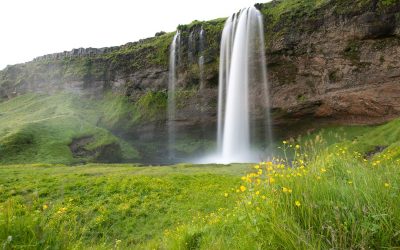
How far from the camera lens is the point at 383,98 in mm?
40312

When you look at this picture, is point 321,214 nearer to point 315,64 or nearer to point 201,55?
point 315,64

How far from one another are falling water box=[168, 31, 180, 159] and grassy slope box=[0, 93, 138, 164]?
292 inches

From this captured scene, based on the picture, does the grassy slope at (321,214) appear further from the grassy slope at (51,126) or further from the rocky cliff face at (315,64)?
the grassy slope at (51,126)

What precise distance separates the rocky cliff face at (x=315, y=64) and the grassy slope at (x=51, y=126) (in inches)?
421

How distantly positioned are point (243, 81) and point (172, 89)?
717 inches

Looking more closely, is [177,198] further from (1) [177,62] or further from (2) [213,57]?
(1) [177,62]

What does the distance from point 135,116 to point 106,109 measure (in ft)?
37.8

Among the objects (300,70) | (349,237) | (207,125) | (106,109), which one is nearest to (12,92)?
(106,109)

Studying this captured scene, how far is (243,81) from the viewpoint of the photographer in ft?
161

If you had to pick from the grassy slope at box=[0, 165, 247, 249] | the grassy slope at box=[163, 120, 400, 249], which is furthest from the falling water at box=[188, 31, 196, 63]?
the grassy slope at box=[163, 120, 400, 249]

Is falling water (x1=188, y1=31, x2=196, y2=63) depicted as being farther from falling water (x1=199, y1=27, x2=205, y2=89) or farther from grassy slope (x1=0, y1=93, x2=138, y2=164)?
grassy slope (x1=0, y1=93, x2=138, y2=164)

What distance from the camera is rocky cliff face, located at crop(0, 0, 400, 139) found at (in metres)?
40.2

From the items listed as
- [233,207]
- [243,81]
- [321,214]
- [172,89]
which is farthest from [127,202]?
[172,89]

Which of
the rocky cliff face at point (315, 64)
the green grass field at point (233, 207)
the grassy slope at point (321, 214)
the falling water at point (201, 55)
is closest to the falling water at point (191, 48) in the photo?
the rocky cliff face at point (315, 64)
